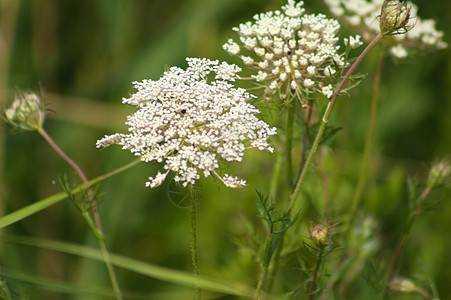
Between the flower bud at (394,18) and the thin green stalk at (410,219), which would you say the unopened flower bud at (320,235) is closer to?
the thin green stalk at (410,219)

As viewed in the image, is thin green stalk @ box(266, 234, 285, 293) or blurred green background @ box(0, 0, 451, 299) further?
blurred green background @ box(0, 0, 451, 299)

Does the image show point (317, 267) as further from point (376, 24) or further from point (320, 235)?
point (376, 24)

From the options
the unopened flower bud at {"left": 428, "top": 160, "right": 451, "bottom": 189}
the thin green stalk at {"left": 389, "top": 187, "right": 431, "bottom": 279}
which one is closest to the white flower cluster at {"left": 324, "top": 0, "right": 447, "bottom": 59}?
the unopened flower bud at {"left": 428, "top": 160, "right": 451, "bottom": 189}

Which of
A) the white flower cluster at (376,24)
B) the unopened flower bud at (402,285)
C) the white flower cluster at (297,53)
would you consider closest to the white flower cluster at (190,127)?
the white flower cluster at (297,53)

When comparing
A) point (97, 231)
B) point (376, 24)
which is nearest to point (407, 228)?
point (376, 24)

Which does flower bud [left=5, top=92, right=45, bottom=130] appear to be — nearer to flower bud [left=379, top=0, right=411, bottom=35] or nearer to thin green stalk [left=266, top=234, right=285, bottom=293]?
thin green stalk [left=266, top=234, right=285, bottom=293]

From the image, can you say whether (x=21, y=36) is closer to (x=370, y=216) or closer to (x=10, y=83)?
(x=10, y=83)
